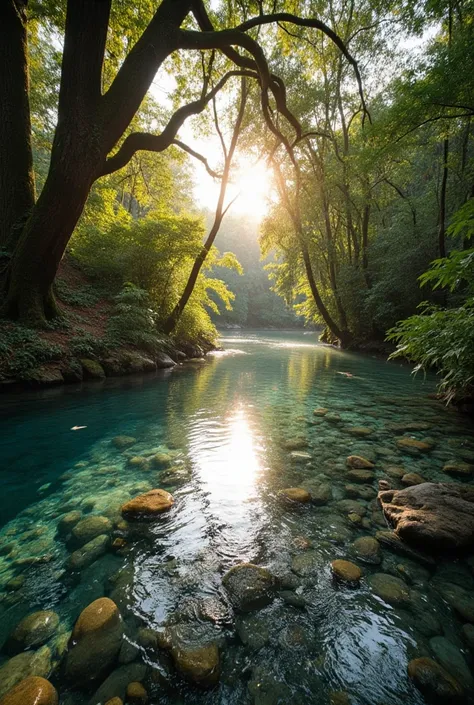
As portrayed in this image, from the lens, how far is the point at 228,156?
1141cm

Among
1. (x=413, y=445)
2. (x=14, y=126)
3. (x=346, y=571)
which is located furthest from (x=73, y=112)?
(x=413, y=445)

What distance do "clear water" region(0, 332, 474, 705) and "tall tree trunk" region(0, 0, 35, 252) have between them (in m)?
4.83

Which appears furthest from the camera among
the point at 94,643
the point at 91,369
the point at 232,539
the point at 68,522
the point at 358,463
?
the point at 91,369

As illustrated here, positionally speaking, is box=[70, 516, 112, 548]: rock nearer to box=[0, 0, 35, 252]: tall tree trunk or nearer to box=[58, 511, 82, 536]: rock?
box=[58, 511, 82, 536]: rock

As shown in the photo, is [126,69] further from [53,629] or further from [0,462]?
[53,629]

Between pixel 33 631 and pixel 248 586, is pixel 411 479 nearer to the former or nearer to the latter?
pixel 248 586

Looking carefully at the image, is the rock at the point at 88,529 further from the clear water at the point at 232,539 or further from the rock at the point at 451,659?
the rock at the point at 451,659

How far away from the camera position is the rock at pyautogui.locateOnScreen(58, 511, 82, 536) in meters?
2.25

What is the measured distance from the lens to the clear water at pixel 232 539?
1.34 m

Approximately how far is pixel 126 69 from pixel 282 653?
8.43 m

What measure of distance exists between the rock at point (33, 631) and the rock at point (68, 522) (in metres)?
0.74

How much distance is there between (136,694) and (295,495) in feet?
5.91

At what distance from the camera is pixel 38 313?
6.63 m

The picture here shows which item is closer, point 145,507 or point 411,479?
point 145,507
